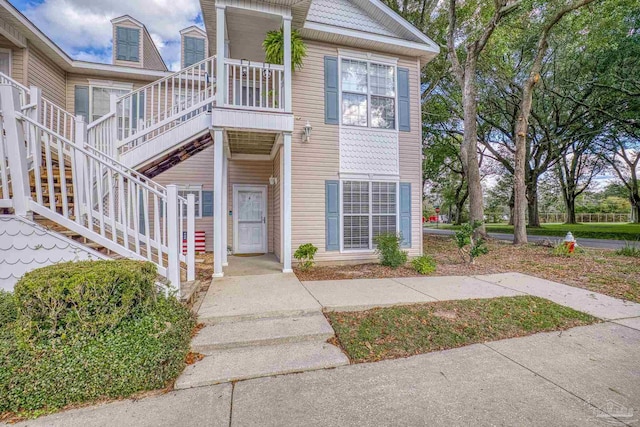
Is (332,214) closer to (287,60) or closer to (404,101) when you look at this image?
(287,60)

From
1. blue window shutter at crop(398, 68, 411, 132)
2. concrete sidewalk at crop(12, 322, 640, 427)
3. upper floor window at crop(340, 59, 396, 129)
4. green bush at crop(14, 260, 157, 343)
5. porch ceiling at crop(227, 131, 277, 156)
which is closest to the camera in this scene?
concrete sidewalk at crop(12, 322, 640, 427)

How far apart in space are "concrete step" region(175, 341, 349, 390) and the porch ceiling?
4.60m

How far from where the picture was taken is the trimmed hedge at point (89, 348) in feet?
6.82

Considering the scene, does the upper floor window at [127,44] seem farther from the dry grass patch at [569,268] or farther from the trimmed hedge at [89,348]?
the dry grass patch at [569,268]

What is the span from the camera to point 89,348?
2248 mm

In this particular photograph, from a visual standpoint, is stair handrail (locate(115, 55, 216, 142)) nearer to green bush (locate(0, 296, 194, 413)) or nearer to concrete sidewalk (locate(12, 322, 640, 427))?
green bush (locate(0, 296, 194, 413))

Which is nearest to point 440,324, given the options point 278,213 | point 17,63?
point 278,213

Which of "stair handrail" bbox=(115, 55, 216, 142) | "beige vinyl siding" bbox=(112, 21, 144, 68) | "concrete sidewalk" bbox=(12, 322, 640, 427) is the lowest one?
"concrete sidewalk" bbox=(12, 322, 640, 427)

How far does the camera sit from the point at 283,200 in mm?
6047

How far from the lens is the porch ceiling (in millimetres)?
6461

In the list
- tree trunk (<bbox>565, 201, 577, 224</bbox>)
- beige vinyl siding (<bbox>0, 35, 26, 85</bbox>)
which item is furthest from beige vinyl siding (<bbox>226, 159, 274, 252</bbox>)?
tree trunk (<bbox>565, 201, 577, 224</bbox>)

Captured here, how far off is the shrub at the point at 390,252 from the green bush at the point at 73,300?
205 inches

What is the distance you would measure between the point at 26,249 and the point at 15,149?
1.10 metres

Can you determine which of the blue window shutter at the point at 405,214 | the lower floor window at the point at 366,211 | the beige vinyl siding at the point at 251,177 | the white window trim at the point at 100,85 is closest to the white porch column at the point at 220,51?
the beige vinyl siding at the point at 251,177
